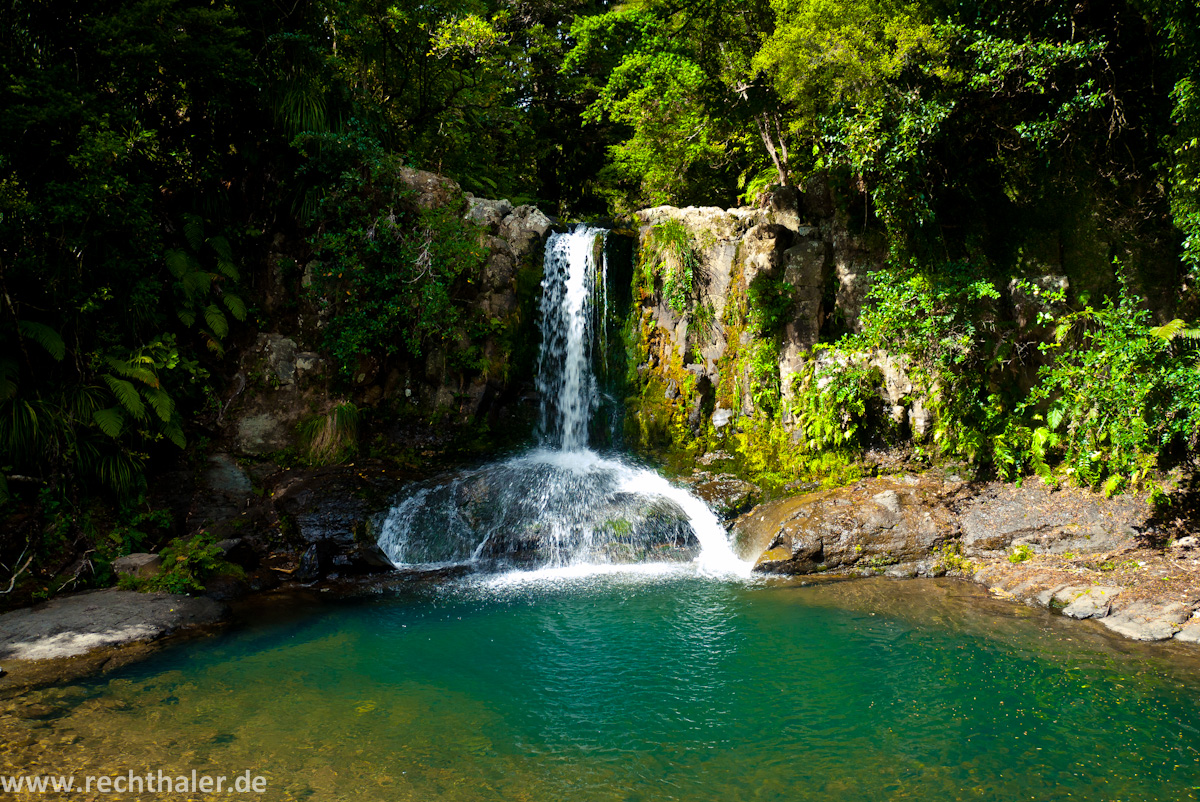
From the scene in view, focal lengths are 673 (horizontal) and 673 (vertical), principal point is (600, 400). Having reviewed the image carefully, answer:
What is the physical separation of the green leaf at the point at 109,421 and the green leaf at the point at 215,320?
7.12 ft

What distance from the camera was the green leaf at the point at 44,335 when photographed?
8.09 metres

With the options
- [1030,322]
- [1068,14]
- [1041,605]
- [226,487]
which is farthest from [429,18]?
[1041,605]

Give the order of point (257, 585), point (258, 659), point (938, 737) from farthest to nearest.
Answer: point (257, 585) < point (258, 659) < point (938, 737)

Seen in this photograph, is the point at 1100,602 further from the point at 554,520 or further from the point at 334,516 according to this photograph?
the point at 334,516

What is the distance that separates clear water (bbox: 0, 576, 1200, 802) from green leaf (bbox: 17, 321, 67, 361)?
4367 mm

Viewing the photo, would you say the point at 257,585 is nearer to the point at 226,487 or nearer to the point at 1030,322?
the point at 226,487

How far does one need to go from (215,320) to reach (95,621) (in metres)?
5.08

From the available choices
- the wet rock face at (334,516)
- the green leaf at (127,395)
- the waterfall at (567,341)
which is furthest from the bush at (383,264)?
the green leaf at (127,395)

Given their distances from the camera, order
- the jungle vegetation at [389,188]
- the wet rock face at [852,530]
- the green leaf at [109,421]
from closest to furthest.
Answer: the jungle vegetation at [389,188] < the green leaf at [109,421] < the wet rock face at [852,530]

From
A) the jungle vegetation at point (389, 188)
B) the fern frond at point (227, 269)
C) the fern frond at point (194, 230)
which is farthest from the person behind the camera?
the fern frond at point (227, 269)

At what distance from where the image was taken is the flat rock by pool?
239 inches

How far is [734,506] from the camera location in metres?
10.1

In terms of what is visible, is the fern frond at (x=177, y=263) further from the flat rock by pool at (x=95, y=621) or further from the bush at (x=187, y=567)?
the flat rock by pool at (x=95, y=621)

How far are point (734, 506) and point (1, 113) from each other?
33.8 ft
